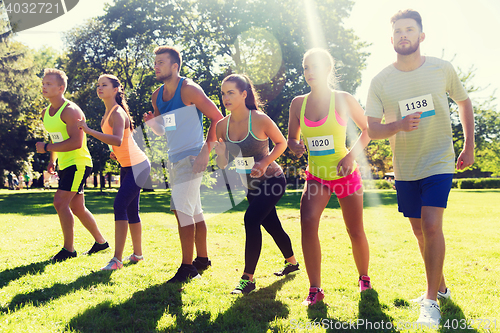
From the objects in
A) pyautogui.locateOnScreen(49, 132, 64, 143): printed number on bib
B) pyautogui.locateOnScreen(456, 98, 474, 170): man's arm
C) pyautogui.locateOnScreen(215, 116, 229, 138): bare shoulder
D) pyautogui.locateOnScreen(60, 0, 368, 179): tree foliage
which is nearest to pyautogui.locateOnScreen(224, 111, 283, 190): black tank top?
pyautogui.locateOnScreen(215, 116, 229, 138): bare shoulder

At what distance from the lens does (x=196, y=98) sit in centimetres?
426

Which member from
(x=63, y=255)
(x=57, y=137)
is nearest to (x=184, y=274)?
(x=63, y=255)

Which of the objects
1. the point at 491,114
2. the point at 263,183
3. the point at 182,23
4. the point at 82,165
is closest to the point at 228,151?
the point at 263,183

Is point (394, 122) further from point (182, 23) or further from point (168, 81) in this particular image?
point (182, 23)

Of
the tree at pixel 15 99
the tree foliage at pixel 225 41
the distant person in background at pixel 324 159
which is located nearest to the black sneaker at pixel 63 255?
the distant person in background at pixel 324 159

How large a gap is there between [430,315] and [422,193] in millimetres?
1011

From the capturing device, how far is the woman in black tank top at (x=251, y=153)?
3.76m

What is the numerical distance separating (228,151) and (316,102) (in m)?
1.13

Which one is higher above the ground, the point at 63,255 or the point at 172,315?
the point at 63,255

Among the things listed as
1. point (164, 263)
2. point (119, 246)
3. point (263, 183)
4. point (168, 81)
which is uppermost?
point (168, 81)

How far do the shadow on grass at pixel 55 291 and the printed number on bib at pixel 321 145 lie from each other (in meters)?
2.78

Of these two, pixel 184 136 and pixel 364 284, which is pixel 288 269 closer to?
pixel 364 284

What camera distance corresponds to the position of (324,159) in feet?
11.7

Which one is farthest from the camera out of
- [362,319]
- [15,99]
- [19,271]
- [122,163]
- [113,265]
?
[15,99]
